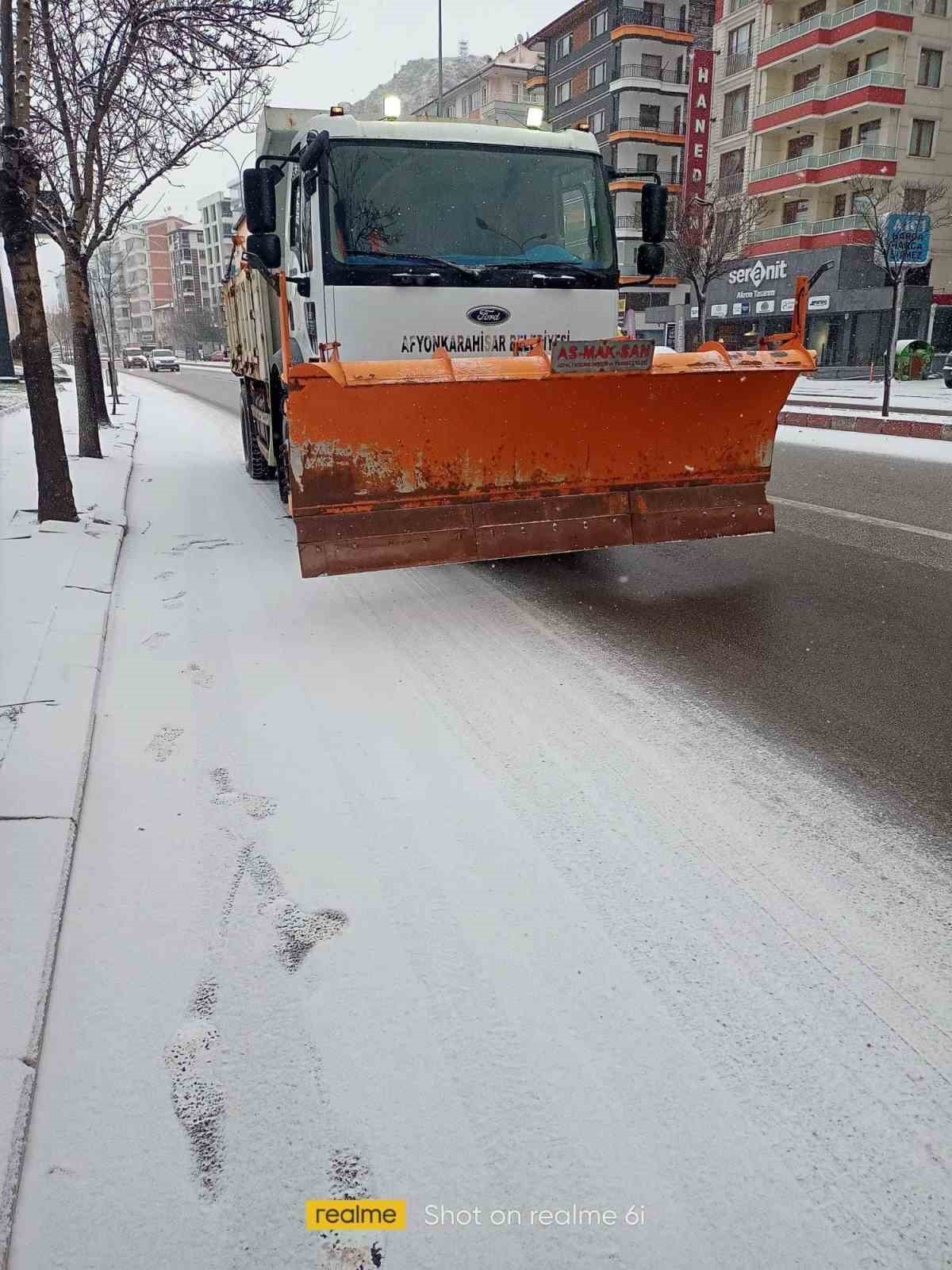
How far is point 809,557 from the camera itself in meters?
6.12

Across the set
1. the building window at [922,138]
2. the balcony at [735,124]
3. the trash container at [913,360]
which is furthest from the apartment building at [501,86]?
the trash container at [913,360]

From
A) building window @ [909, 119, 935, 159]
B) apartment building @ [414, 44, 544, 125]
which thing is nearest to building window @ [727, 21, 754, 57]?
building window @ [909, 119, 935, 159]

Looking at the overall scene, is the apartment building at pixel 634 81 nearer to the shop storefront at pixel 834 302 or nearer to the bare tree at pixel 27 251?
the shop storefront at pixel 834 302

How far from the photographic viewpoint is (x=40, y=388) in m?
7.22

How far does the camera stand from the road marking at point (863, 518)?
6738 millimetres

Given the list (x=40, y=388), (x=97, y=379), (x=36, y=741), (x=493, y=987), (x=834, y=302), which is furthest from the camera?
(x=834, y=302)

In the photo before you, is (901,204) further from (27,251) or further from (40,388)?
(40,388)

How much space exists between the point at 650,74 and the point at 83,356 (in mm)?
49390

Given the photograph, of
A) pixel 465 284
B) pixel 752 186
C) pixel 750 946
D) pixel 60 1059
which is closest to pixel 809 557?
pixel 465 284

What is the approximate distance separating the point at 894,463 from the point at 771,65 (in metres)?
37.0

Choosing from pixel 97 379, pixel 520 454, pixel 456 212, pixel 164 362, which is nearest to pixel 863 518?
pixel 520 454

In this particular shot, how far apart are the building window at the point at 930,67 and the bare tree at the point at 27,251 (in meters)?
40.1

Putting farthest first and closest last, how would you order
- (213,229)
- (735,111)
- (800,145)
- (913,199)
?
(213,229) → (735,111) → (800,145) → (913,199)

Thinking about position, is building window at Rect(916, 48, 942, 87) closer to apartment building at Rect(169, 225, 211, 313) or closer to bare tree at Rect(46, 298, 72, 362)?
bare tree at Rect(46, 298, 72, 362)
